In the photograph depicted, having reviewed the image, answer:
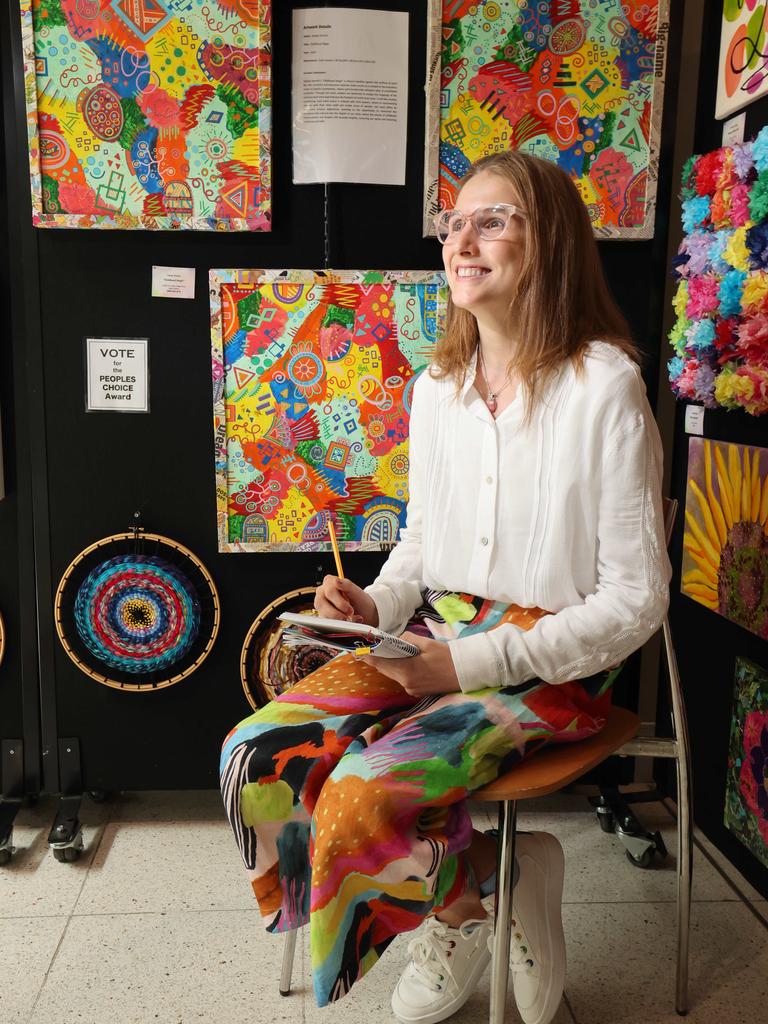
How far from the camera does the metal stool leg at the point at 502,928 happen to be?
112cm

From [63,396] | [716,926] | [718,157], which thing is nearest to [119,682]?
[63,396]

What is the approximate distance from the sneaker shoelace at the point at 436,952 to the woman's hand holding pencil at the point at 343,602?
1.67 feet

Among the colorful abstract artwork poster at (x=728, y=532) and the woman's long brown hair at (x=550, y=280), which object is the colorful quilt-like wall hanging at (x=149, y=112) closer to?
the woman's long brown hair at (x=550, y=280)

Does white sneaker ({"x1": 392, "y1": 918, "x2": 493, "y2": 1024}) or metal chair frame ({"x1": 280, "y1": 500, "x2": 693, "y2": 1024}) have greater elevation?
metal chair frame ({"x1": 280, "y1": 500, "x2": 693, "y2": 1024})

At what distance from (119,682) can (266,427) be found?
2.20 ft

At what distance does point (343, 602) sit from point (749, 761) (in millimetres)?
925

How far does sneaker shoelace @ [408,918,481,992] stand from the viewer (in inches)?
53.6

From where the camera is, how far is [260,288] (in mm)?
1826

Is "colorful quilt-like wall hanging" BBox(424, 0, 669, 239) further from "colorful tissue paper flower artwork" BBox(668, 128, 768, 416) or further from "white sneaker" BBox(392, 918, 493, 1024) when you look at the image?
"white sneaker" BBox(392, 918, 493, 1024)

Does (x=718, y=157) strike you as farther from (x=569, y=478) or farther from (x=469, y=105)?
(x=569, y=478)

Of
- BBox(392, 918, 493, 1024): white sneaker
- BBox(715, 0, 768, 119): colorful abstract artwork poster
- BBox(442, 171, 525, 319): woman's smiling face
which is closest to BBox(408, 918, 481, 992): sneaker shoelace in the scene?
BBox(392, 918, 493, 1024): white sneaker

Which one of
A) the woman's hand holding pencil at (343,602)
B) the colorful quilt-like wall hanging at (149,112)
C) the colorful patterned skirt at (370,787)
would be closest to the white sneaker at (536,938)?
the colorful patterned skirt at (370,787)

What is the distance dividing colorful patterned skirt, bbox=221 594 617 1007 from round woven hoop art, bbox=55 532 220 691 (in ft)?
2.06

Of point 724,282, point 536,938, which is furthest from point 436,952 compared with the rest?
point 724,282
